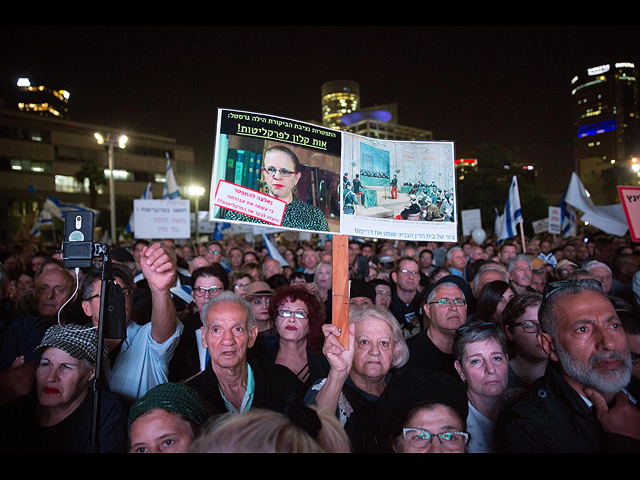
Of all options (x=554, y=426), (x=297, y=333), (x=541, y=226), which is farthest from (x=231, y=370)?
(x=541, y=226)

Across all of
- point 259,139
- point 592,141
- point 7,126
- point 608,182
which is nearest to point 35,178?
point 7,126

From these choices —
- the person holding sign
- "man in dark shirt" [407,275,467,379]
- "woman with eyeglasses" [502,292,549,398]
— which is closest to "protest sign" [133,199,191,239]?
"man in dark shirt" [407,275,467,379]

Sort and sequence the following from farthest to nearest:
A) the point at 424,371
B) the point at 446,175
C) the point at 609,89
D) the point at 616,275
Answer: the point at 609,89
the point at 616,275
the point at 446,175
the point at 424,371

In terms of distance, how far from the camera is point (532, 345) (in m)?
3.31

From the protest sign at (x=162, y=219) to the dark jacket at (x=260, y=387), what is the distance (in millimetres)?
6759

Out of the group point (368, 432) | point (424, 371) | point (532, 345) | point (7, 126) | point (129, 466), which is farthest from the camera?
point (7, 126)

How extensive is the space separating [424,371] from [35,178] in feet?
209

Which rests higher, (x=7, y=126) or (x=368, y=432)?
(x=7, y=126)

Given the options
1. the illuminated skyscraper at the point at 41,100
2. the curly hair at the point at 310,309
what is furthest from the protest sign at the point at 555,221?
the illuminated skyscraper at the point at 41,100

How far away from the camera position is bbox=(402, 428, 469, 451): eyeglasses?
7.08ft

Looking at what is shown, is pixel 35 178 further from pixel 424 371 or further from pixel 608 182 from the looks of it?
pixel 608 182

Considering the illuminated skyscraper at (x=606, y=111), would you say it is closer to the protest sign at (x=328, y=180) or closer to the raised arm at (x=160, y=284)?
the protest sign at (x=328, y=180)

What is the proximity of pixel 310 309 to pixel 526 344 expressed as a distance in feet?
5.71

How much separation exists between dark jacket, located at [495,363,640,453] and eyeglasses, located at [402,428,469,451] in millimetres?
207
